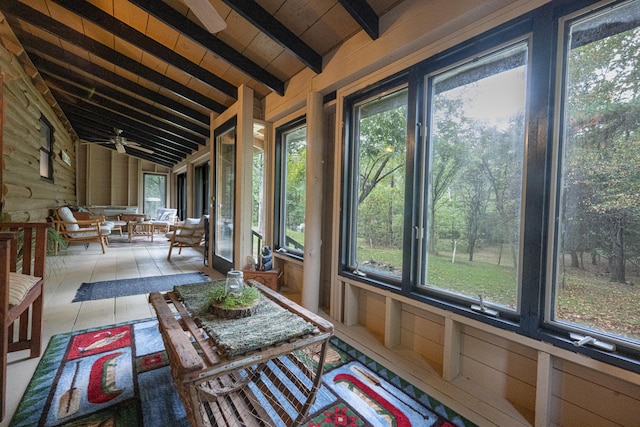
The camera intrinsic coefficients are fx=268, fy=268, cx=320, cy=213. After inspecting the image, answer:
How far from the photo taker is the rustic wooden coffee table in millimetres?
912

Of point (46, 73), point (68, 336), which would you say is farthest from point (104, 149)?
point (68, 336)

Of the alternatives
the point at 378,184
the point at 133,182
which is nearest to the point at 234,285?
the point at 378,184

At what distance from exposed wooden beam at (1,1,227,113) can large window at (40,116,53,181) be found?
7.73 feet

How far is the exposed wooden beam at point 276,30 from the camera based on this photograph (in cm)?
186

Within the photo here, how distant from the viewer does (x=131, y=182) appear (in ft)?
28.3

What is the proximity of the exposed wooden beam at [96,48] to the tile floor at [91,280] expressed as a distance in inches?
95.4

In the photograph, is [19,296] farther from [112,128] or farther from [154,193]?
[154,193]

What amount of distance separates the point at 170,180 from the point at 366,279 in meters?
8.99

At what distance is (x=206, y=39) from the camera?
2.33 m

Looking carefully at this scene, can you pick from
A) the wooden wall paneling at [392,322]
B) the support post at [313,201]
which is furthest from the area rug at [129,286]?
the wooden wall paneling at [392,322]

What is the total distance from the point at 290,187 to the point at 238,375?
209cm

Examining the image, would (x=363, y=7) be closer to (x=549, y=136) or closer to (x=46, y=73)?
(x=549, y=136)

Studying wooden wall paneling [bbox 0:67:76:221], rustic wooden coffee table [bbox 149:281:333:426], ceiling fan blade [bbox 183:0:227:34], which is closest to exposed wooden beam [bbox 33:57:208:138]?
wooden wall paneling [bbox 0:67:76:221]

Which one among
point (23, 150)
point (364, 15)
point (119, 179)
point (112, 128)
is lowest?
point (23, 150)
